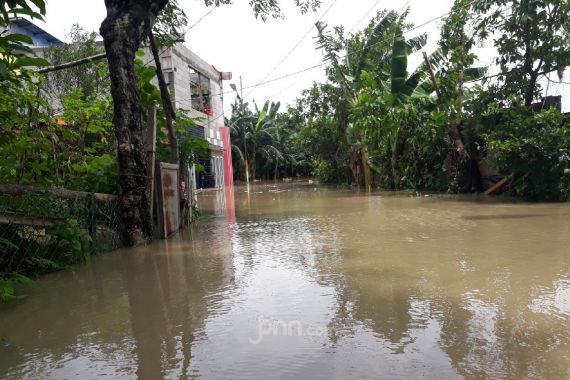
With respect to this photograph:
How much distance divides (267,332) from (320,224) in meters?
5.97

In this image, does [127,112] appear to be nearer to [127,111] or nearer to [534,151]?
[127,111]

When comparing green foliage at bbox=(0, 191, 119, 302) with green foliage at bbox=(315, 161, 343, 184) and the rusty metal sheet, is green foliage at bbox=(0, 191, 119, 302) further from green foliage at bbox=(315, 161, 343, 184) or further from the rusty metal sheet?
green foliage at bbox=(315, 161, 343, 184)

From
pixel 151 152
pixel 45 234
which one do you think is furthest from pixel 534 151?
pixel 45 234

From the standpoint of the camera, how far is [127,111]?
7.12m

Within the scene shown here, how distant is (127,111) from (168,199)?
1.68 m

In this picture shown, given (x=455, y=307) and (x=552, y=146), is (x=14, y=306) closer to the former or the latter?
(x=455, y=307)

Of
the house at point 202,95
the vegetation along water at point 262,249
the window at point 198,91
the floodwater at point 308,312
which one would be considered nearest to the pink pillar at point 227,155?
the house at point 202,95

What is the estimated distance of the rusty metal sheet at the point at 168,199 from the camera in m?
7.82

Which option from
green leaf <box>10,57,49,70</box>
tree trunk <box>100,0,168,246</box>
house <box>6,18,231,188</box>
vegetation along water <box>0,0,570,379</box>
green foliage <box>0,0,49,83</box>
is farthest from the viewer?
house <box>6,18,231,188</box>

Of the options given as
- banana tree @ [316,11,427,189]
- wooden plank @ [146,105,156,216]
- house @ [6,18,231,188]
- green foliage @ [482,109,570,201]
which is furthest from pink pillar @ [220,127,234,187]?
wooden plank @ [146,105,156,216]

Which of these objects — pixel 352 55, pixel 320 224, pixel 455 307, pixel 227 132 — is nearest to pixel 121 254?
pixel 320 224

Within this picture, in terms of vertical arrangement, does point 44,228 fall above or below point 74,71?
below

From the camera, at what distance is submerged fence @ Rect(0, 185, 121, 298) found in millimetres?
4801

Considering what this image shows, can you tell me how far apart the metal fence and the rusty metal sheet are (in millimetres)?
1451
